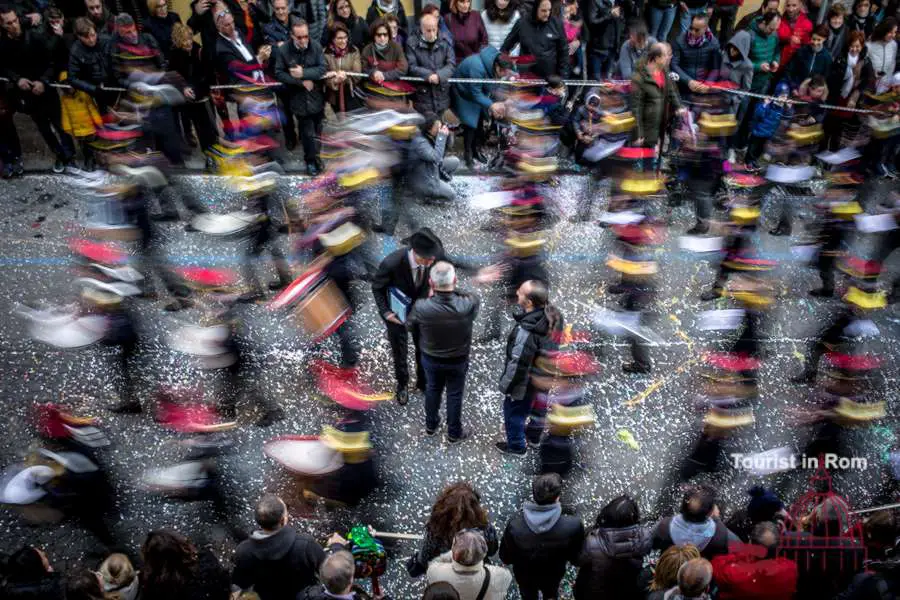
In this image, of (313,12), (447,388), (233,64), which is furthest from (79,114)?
(447,388)

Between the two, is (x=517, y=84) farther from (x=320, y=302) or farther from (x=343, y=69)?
(x=320, y=302)

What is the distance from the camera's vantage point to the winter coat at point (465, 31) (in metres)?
8.80

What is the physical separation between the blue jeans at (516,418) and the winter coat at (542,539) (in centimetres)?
112

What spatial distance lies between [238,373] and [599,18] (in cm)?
673

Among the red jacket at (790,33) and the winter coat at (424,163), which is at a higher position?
the red jacket at (790,33)

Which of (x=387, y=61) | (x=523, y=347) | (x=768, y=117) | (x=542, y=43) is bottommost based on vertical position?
(x=523, y=347)

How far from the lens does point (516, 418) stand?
502 cm

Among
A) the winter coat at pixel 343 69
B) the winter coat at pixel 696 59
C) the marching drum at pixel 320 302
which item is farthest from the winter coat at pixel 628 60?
the marching drum at pixel 320 302

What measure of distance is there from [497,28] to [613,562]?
7091mm

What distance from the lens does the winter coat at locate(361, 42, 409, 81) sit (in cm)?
820

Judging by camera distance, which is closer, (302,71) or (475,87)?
(302,71)

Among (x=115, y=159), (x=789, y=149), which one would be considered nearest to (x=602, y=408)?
(x=789, y=149)

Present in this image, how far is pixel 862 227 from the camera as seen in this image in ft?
18.9

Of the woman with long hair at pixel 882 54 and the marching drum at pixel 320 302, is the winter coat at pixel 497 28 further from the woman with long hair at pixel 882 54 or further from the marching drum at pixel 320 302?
the marching drum at pixel 320 302
